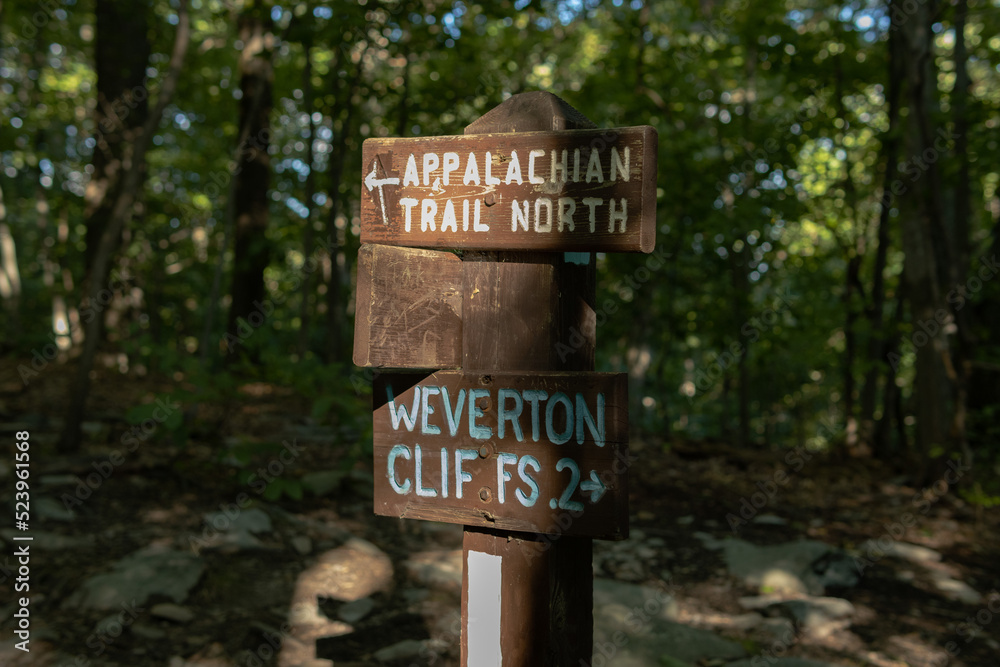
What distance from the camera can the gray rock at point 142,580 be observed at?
3336 mm

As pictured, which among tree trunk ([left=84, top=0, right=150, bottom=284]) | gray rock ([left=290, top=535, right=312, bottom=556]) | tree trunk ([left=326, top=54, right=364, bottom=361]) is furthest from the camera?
tree trunk ([left=84, top=0, right=150, bottom=284])

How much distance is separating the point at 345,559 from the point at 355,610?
53cm

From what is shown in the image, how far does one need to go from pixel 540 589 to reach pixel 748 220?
631 centimetres

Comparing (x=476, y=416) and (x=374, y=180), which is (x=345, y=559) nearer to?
(x=476, y=416)

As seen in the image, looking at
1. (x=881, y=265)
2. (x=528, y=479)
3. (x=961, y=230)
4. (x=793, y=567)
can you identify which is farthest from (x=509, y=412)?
(x=961, y=230)

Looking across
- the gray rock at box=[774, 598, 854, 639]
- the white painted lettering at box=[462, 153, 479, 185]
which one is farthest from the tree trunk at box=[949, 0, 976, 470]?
the white painted lettering at box=[462, 153, 479, 185]

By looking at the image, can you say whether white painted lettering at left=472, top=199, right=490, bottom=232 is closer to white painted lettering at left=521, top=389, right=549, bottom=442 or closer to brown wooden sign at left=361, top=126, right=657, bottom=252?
brown wooden sign at left=361, top=126, right=657, bottom=252

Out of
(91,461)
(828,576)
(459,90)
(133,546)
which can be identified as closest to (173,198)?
(459,90)

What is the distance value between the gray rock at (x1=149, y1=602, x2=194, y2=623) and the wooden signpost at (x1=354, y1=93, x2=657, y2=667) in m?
2.27

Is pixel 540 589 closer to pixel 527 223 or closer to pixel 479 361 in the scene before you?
pixel 479 361

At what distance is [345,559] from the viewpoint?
416 cm

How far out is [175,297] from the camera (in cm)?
1692

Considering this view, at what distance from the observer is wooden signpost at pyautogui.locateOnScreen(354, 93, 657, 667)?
1.58 meters

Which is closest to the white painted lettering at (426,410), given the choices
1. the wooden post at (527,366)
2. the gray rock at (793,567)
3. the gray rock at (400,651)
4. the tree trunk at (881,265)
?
the wooden post at (527,366)
